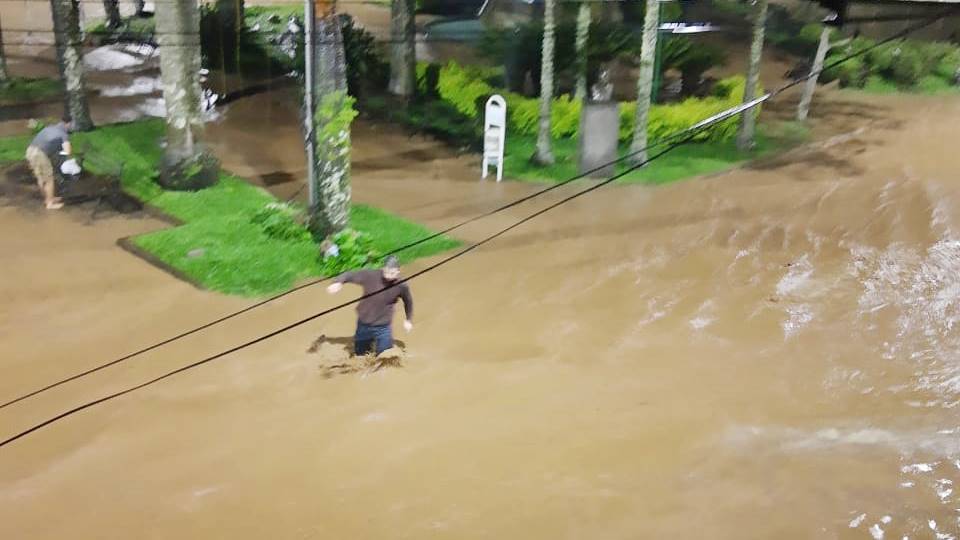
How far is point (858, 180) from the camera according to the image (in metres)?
15.0

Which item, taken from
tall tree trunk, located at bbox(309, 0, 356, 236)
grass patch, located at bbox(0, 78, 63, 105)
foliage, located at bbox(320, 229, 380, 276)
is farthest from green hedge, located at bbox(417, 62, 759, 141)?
grass patch, located at bbox(0, 78, 63, 105)

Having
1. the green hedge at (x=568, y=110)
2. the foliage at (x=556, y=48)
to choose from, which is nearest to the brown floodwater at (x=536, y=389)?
the green hedge at (x=568, y=110)

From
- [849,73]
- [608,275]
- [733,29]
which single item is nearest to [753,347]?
[608,275]

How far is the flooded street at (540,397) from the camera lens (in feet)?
20.2

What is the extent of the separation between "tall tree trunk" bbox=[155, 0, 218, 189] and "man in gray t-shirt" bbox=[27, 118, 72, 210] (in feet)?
4.97

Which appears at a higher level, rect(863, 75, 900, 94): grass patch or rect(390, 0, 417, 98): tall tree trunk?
rect(390, 0, 417, 98): tall tree trunk

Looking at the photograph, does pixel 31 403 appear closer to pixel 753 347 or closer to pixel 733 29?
pixel 753 347

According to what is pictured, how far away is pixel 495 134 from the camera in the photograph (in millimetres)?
14742

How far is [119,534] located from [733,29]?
2458 cm

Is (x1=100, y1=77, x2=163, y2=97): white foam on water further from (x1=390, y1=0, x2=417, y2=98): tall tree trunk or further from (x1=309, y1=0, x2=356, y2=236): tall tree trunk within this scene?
(x1=309, y1=0, x2=356, y2=236): tall tree trunk

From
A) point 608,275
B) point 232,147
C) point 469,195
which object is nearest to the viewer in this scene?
point 608,275

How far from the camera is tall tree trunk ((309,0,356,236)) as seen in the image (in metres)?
10.3

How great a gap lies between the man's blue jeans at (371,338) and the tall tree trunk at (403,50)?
11.2 m

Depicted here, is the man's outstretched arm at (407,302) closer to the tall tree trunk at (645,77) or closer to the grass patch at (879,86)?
the tall tree trunk at (645,77)
